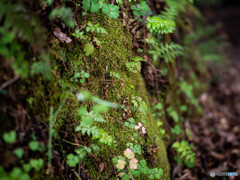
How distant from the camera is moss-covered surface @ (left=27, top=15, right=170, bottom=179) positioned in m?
1.78

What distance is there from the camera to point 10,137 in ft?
4.48

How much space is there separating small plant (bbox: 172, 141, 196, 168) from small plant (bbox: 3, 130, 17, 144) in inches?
90.1

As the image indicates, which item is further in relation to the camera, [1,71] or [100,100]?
[100,100]

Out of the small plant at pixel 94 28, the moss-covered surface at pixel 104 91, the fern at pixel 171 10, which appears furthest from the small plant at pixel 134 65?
the fern at pixel 171 10

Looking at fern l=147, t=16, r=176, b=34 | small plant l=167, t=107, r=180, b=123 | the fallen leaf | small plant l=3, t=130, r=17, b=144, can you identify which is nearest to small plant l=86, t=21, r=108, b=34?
the fallen leaf

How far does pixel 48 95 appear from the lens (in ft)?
5.65

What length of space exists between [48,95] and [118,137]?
96 cm

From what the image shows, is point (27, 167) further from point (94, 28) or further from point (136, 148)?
point (94, 28)

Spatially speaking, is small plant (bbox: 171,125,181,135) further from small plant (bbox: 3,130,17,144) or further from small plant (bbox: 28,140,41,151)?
small plant (bbox: 3,130,17,144)

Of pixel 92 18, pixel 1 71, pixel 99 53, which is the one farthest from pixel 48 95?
pixel 92 18

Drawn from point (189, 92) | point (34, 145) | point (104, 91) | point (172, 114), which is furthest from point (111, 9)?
point (189, 92)

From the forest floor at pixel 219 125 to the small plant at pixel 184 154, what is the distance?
16 cm

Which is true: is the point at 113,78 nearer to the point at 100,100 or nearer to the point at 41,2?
the point at 100,100

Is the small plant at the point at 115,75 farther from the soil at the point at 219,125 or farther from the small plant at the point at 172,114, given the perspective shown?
the soil at the point at 219,125
